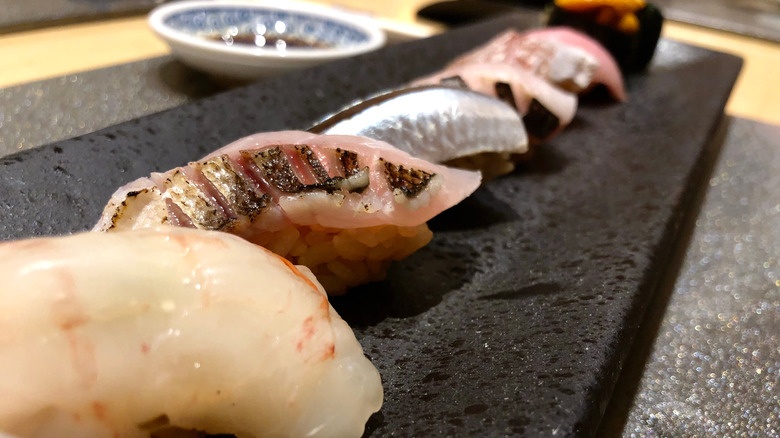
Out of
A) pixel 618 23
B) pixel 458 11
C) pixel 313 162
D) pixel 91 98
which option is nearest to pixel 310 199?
pixel 313 162

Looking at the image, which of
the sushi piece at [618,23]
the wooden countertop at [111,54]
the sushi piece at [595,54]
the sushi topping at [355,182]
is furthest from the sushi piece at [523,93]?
the wooden countertop at [111,54]

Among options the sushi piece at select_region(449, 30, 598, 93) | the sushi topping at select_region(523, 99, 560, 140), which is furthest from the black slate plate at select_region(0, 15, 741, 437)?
the sushi piece at select_region(449, 30, 598, 93)

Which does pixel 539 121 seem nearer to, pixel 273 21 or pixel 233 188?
pixel 233 188

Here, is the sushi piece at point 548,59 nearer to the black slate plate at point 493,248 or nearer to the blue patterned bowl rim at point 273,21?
the black slate plate at point 493,248

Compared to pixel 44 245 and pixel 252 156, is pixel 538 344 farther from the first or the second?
pixel 44 245

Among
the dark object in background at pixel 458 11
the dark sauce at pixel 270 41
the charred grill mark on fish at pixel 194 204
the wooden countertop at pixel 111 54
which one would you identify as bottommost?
the wooden countertop at pixel 111 54

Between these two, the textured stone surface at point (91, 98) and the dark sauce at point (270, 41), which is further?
the dark sauce at point (270, 41)

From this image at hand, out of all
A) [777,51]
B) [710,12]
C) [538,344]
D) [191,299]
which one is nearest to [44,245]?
[191,299]
